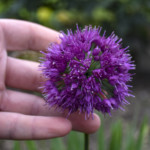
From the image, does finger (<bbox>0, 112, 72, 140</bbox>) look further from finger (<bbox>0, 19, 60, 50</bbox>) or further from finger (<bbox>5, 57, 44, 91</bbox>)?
finger (<bbox>0, 19, 60, 50</bbox>)

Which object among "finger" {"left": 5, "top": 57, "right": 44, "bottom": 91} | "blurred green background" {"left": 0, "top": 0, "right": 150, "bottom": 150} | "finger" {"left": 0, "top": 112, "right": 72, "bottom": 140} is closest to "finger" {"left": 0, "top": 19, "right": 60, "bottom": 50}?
"finger" {"left": 5, "top": 57, "right": 44, "bottom": 91}

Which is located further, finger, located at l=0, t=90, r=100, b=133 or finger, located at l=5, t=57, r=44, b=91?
finger, located at l=5, t=57, r=44, b=91

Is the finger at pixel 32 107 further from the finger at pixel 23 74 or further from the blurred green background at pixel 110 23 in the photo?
the blurred green background at pixel 110 23

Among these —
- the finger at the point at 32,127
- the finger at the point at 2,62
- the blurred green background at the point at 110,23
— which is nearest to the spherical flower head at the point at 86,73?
the finger at the point at 32,127

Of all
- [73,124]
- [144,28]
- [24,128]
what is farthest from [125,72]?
[144,28]

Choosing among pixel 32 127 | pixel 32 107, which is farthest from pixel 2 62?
pixel 32 127

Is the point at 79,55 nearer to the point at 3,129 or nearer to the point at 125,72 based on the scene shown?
the point at 125,72

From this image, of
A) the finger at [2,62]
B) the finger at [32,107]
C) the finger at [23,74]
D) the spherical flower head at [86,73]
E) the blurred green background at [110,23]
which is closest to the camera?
the spherical flower head at [86,73]
